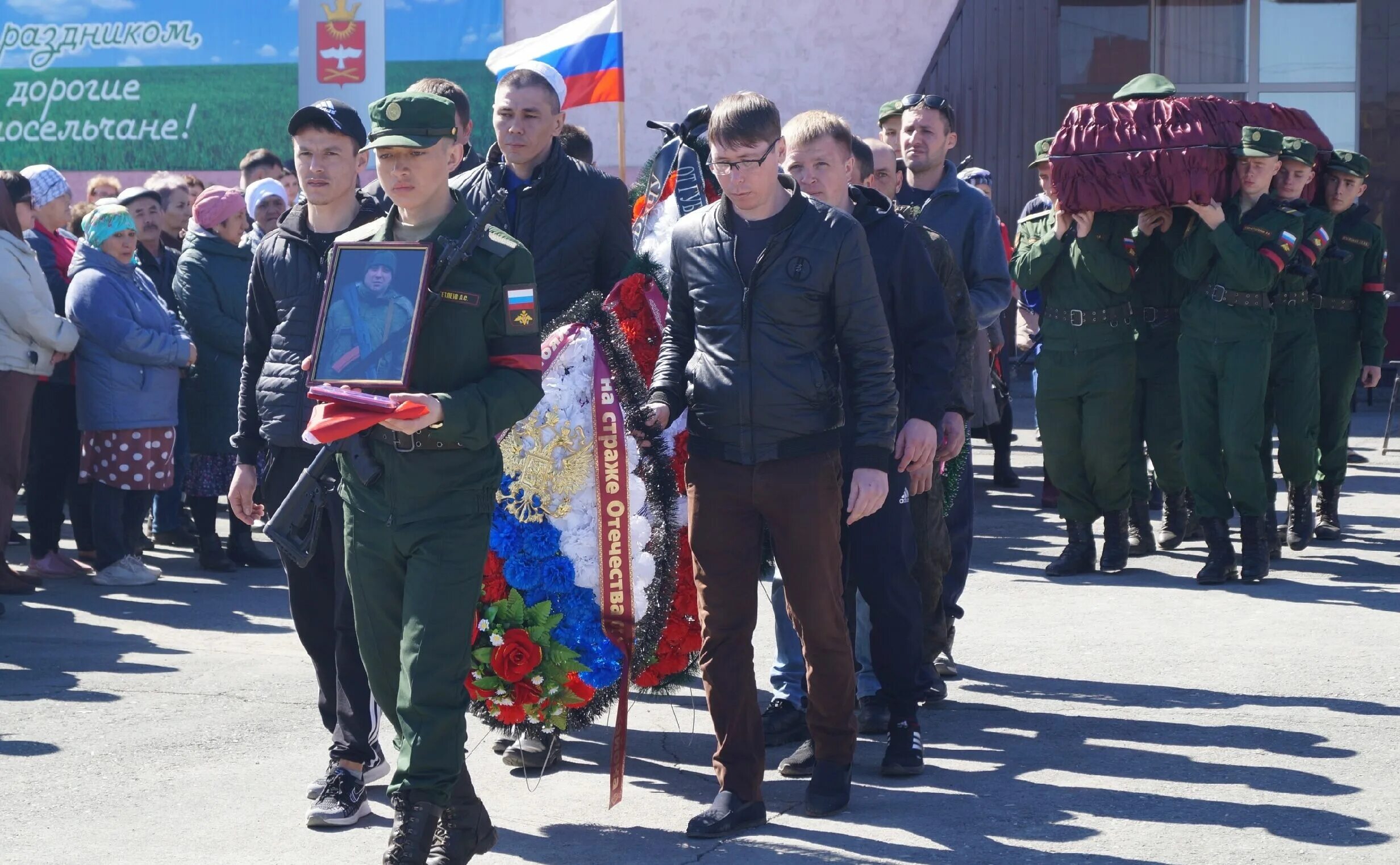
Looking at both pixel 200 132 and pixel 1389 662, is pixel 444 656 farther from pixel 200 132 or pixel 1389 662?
pixel 200 132

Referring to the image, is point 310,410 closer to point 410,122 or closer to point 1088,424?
point 410,122

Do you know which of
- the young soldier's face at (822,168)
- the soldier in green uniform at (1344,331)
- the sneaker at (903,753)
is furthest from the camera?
the soldier in green uniform at (1344,331)

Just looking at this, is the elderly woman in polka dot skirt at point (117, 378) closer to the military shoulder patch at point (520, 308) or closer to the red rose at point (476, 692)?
the red rose at point (476, 692)

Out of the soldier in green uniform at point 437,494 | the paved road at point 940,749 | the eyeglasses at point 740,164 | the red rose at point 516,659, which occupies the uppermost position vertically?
the eyeglasses at point 740,164

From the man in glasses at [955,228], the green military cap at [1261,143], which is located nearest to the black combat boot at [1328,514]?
the green military cap at [1261,143]

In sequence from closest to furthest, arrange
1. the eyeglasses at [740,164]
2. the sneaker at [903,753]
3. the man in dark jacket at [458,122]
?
the eyeglasses at [740,164] → the sneaker at [903,753] → the man in dark jacket at [458,122]

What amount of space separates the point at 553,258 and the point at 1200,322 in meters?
4.29

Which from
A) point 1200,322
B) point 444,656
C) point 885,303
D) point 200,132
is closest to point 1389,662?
point 1200,322

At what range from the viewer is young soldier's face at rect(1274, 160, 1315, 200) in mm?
8508

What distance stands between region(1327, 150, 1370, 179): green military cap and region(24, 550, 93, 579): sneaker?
24.4ft

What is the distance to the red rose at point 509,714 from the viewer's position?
506 centimetres

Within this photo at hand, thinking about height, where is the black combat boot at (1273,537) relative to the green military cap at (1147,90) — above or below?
below

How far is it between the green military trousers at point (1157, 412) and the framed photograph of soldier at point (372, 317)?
18.9 ft

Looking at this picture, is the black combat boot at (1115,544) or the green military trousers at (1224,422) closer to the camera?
the green military trousers at (1224,422)
